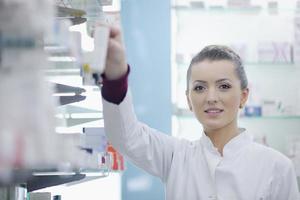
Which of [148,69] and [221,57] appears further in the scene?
[148,69]

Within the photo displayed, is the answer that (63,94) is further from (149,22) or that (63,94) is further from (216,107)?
(149,22)

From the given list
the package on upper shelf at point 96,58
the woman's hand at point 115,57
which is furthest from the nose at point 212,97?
the package on upper shelf at point 96,58

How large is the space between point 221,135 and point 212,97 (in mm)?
190

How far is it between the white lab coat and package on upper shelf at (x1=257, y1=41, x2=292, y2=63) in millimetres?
957

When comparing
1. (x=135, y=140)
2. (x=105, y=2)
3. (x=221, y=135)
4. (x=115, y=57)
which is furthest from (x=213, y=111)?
(x=115, y=57)

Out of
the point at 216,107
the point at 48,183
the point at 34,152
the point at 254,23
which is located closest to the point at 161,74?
the point at 254,23

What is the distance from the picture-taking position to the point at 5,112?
1.03 ft

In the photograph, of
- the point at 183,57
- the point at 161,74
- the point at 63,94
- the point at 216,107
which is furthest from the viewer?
the point at 183,57

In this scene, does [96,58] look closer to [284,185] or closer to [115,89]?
→ [115,89]

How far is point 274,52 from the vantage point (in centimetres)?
225

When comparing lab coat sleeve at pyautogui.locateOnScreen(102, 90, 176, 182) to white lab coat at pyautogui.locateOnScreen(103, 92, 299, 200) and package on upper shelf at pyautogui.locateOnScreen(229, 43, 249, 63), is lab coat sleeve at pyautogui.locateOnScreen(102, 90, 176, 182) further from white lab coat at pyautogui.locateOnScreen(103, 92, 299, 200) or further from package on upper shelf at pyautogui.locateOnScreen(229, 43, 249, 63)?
package on upper shelf at pyautogui.locateOnScreen(229, 43, 249, 63)

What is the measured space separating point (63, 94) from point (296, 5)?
177 cm

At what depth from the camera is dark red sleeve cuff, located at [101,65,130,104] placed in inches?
28.7

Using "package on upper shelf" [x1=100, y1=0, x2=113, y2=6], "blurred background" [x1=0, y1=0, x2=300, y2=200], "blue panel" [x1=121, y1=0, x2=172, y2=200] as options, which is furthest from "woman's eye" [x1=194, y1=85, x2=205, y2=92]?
"blue panel" [x1=121, y1=0, x2=172, y2=200]
